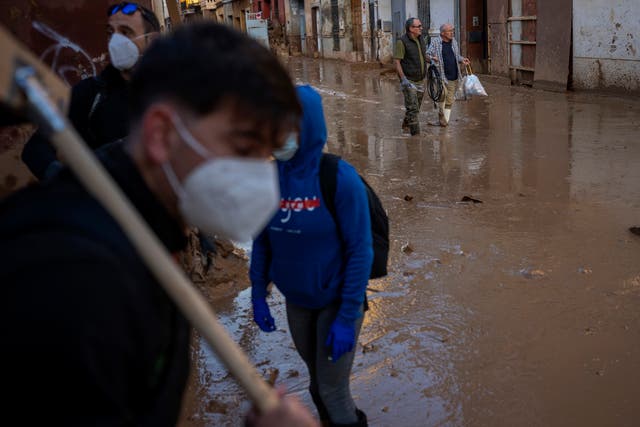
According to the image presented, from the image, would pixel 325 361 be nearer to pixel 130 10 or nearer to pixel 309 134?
pixel 309 134

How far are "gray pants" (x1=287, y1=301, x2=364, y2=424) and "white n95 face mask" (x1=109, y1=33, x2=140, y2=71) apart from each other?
1456 millimetres

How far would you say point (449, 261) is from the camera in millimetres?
5320

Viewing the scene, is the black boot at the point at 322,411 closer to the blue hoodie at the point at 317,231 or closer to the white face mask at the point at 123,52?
the blue hoodie at the point at 317,231

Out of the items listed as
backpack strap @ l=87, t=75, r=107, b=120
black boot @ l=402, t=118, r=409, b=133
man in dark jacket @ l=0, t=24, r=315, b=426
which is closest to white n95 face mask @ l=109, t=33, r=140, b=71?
backpack strap @ l=87, t=75, r=107, b=120

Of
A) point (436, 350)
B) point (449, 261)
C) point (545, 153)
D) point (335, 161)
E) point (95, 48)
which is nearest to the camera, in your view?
point (335, 161)

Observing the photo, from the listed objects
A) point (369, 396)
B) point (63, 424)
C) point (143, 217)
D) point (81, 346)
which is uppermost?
point (143, 217)

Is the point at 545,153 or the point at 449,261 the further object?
the point at 545,153

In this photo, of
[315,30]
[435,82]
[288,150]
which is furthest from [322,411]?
[315,30]

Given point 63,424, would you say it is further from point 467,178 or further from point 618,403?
point 467,178

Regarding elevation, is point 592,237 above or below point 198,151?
below

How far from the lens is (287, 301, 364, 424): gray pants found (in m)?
2.73

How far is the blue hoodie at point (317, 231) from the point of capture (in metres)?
2.55

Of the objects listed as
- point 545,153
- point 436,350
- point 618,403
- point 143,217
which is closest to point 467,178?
point 545,153

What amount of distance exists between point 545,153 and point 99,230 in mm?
8311
